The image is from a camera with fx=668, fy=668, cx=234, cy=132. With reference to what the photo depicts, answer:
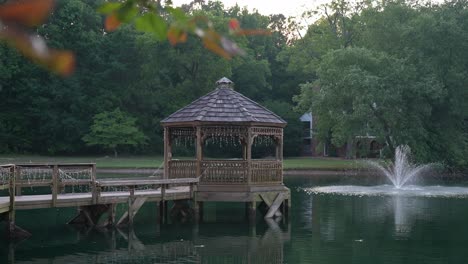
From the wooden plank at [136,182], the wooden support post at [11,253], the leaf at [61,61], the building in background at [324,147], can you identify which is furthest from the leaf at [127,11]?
the building in background at [324,147]

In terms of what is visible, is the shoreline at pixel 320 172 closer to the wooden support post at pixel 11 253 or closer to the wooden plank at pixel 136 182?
the wooden plank at pixel 136 182

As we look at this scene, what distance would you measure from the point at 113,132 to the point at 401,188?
79.0ft

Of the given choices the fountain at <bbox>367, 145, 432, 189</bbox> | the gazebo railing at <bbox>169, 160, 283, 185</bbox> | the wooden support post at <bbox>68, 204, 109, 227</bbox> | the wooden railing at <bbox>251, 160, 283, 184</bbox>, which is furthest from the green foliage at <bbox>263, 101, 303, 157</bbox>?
the wooden support post at <bbox>68, 204, 109, 227</bbox>

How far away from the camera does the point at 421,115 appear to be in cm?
4234

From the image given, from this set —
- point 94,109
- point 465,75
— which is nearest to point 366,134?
point 465,75

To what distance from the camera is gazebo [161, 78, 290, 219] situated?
21.4 metres

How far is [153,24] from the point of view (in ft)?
5.79

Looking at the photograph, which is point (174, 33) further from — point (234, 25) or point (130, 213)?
point (130, 213)

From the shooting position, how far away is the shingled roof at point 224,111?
21594 millimetres

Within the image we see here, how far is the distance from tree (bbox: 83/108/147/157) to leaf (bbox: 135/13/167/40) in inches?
1950

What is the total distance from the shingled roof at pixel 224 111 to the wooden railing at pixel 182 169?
54.8 inches

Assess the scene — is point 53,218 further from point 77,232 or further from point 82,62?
point 82,62

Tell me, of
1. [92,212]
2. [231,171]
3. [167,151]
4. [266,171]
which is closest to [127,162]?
[167,151]

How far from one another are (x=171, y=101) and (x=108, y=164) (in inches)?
492
